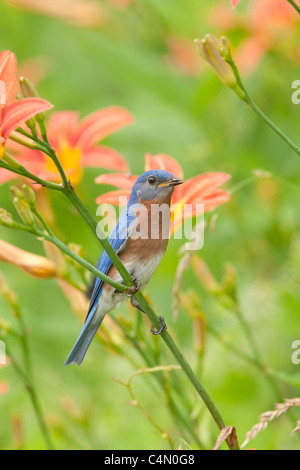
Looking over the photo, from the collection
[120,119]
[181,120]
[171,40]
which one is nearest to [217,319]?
[181,120]

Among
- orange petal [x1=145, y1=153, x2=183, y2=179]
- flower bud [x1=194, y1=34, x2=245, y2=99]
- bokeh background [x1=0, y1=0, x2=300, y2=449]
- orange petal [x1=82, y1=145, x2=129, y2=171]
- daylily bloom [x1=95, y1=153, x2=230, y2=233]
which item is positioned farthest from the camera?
bokeh background [x1=0, y1=0, x2=300, y2=449]

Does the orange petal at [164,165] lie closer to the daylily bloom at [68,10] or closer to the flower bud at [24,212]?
the flower bud at [24,212]

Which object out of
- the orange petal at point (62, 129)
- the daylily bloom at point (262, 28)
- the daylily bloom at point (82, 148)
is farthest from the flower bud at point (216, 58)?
the daylily bloom at point (262, 28)

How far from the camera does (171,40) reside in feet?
8.30

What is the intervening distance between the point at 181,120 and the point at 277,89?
30cm

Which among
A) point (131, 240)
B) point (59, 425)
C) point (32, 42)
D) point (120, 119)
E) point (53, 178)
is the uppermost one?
point (32, 42)

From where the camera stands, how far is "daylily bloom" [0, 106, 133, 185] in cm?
144

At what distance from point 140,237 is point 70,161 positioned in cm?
35

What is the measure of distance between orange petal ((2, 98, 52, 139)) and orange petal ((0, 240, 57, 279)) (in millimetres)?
384

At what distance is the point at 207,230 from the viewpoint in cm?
212

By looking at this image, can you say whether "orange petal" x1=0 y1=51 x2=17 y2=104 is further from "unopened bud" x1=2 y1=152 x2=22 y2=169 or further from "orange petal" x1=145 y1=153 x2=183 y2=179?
"orange petal" x1=145 y1=153 x2=183 y2=179

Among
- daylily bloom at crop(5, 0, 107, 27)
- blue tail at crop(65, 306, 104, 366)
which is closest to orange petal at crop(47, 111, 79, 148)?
blue tail at crop(65, 306, 104, 366)

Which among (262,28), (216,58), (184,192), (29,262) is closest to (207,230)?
(262,28)
